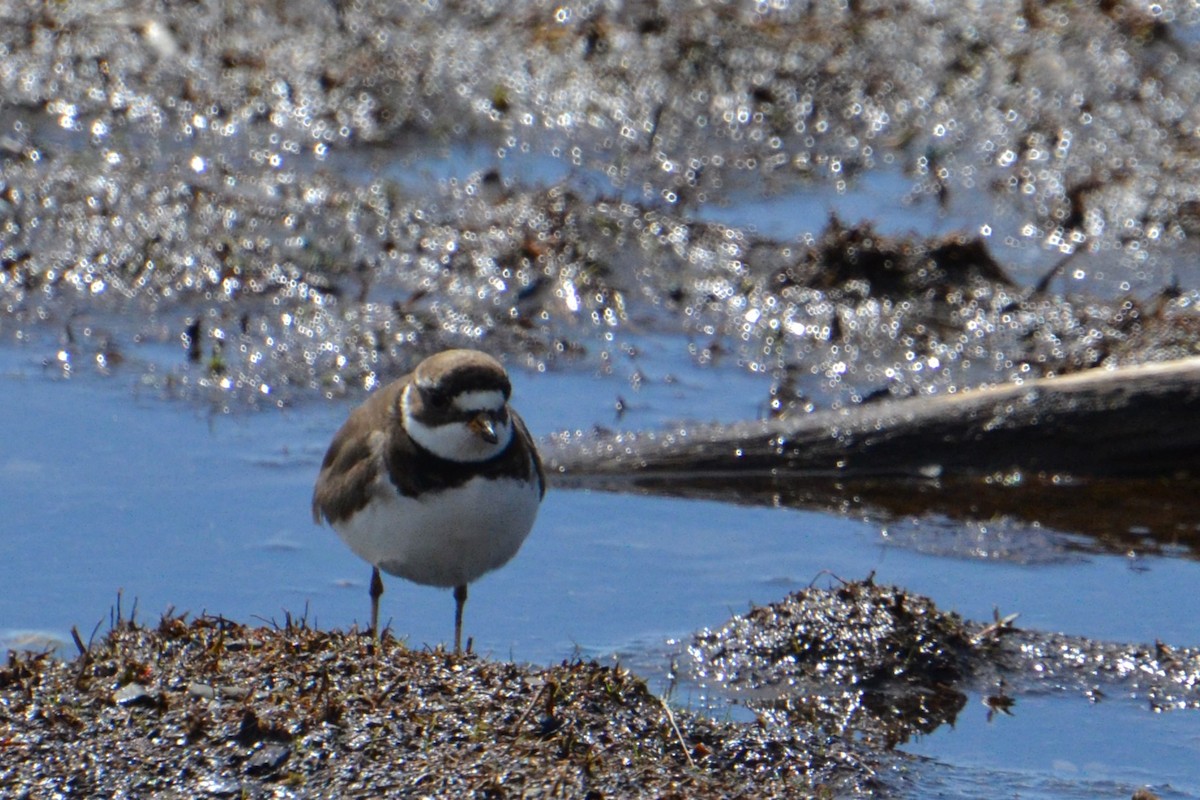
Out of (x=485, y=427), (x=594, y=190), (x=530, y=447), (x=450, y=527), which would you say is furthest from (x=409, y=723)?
(x=594, y=190)

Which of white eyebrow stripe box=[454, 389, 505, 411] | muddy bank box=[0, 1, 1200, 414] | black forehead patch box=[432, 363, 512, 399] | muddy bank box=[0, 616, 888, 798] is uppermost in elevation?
muddy bank box=[0, 1, 1200, 414]

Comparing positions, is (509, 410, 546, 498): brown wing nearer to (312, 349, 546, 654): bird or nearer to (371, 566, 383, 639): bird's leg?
(312, 349, 546, 654): bird

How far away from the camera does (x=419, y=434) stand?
6055mm

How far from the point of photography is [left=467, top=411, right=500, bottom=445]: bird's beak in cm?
589

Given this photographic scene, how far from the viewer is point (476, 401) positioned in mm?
5992

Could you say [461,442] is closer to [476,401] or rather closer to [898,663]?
[476,401]

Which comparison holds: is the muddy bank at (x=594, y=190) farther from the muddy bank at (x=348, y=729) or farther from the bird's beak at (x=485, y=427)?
the muddy bank at (x=348, y=729)

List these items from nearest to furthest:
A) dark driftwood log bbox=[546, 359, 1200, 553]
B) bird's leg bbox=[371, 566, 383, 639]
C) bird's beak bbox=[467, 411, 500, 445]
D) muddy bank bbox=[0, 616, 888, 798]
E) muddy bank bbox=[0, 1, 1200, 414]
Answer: muddy bank bbox=[0, 616, 888, 798] < bird's beak bbox=[467, 411, 500, 445] < bird's leg bbox=[371, 566, 383, 639] < dark driftwood log bbox=[546, 359, 1200, 553] < muddy bank bbox=[0, 1, 1200, 414]

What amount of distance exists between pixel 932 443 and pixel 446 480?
310cm

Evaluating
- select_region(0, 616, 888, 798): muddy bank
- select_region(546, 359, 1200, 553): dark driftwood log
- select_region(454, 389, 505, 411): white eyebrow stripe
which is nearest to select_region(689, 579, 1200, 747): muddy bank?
select_region(0, 616, 888, 798): muddy bank

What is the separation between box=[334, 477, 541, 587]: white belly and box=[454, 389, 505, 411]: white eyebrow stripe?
0.24m

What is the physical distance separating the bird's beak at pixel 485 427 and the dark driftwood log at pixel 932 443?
2.39 m

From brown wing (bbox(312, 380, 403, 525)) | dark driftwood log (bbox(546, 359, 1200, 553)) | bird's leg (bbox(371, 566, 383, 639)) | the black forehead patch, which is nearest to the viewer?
the black forehead patch

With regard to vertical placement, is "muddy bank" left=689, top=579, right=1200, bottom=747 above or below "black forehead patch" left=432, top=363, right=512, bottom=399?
below
